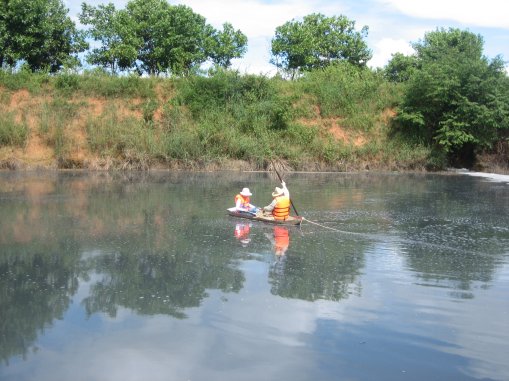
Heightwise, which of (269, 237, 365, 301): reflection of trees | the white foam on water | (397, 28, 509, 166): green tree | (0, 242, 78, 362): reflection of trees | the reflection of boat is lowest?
(0, 242, 78, 362): reflection of trees

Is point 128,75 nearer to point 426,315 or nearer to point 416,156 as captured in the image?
point 416,156

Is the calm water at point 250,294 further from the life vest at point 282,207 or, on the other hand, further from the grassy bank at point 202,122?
the grassy bank at point 202,122

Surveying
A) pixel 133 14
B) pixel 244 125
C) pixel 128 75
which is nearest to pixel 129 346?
pixel 244 125

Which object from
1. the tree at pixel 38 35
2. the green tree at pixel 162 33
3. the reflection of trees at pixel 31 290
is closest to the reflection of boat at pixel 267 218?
the reflection of trees at pixel 31 290

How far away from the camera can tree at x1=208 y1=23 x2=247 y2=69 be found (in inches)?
2030

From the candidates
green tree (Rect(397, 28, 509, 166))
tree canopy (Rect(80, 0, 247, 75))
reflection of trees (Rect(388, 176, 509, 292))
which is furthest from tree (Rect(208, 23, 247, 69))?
reflection of trees (Rect(388, 176, 509, 292))

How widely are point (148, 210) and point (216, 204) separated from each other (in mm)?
2371

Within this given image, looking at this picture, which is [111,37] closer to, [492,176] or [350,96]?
[350,96]

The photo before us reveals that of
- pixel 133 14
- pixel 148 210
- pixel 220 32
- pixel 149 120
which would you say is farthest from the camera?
pixel 220 32

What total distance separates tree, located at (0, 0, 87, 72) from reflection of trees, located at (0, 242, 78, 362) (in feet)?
100

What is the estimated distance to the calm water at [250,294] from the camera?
743cm

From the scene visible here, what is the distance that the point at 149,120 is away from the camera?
124ft

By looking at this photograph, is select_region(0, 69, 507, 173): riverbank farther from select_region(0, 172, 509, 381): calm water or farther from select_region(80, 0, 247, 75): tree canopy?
select_region(0, 172, 509, 381): calm water

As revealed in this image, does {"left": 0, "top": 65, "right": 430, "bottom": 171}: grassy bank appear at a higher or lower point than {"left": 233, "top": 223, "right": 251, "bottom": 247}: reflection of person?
higher
